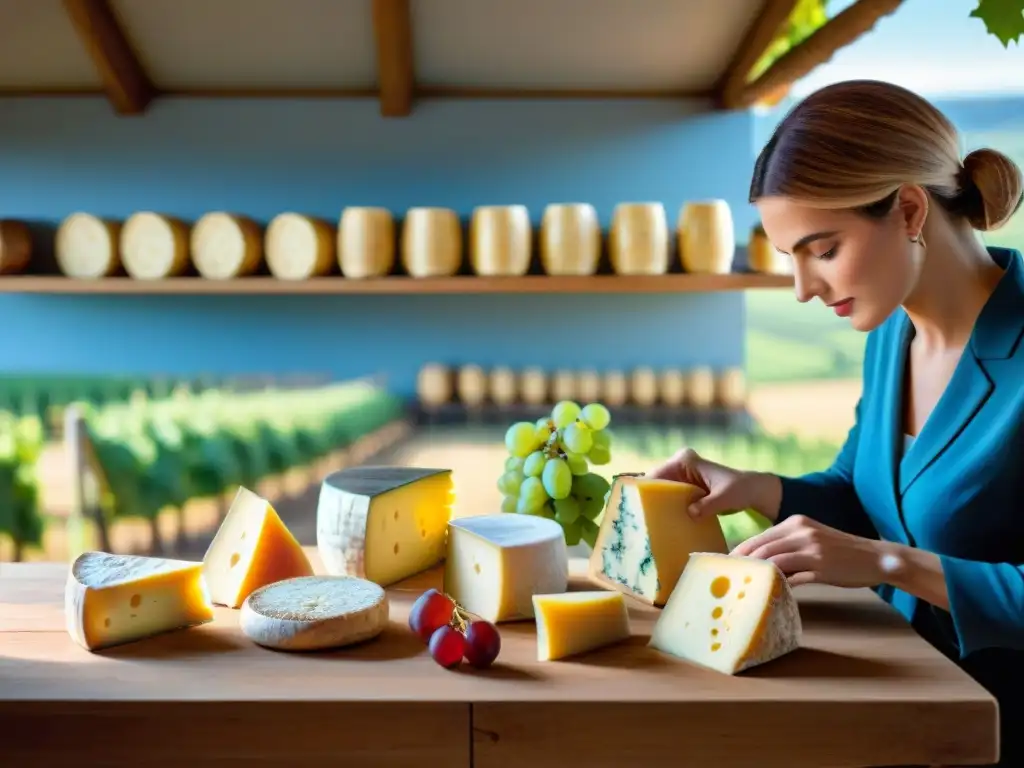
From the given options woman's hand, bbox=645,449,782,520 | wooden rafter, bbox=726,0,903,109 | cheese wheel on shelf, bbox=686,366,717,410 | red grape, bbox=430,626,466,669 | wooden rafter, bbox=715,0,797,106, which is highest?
wooden rafter, bbox=715,0,797,106

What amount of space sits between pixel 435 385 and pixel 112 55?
40.5 inches

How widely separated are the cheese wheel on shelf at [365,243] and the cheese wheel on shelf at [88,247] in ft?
1.69

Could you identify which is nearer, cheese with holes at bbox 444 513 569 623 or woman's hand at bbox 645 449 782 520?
cheese with holes at bbox 444 513 569 623

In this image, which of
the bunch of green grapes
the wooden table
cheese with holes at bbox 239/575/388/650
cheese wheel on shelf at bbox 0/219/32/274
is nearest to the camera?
the wooden table

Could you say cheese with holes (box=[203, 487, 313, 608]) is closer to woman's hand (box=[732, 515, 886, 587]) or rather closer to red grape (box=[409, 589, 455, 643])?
red grape (box=[409, 589, 455, 643])

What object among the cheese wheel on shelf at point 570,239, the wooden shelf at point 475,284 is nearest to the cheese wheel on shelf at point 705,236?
the wooden shelf at point 475,284

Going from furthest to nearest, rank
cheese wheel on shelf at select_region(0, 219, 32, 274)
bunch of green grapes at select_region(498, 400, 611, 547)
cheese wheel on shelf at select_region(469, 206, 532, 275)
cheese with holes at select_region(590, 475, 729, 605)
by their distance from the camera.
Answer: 1. cheese wheel on shelf at select_region(0, 219, 32, 274)
2. cheese wheel on shelf at select_region(469, 206, 532, 275)
3. bunch of green grapes at select_region(498, 400, 611, 547)
4. cheese with holes at select_region(590, 475, 729, 605)

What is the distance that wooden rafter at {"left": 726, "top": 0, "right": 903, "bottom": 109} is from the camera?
1565mm

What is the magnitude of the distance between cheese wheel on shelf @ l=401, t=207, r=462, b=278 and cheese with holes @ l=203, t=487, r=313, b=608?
1007mm

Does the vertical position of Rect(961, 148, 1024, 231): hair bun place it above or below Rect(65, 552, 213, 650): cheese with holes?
above

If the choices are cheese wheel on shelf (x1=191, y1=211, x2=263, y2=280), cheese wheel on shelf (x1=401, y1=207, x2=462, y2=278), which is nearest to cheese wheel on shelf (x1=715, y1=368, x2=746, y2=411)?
cheese wheel on shelf (x1=401, y1=207, x2=462, y2=278)

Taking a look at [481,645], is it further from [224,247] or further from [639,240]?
[224,247]

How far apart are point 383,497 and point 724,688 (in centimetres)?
40

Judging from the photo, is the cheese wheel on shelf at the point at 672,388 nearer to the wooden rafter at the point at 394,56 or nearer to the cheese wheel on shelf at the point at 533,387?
the cheese wheel on shelf at the point at 533,387
